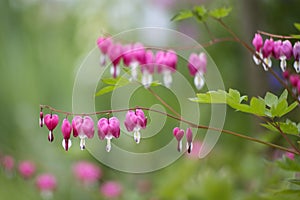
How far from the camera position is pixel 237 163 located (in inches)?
73.7

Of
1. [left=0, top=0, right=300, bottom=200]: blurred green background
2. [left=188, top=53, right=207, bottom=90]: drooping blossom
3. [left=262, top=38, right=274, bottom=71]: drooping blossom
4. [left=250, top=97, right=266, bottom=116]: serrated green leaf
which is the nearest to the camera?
[left=250, top=97, right=266, bottom=116]: serrated green leaf

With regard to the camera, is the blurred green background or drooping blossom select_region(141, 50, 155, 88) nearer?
drooping blossom select_region(141, 50, 155, 88)

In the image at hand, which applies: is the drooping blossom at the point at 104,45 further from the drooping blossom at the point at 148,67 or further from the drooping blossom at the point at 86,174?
the drooping blossom at the point at 86,174

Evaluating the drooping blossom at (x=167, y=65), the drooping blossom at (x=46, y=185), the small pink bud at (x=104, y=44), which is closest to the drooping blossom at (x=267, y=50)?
the drooping blossom at (x=167, y=65)

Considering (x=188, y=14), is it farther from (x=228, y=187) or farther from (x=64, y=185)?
(x=64, y=185)

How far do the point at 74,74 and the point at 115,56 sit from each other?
1322 mm

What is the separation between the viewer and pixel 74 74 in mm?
2455

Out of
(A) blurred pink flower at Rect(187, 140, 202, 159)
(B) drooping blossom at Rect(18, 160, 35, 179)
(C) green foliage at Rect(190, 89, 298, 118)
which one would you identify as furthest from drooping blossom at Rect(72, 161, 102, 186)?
(C) green foliage at Rect(190, 89, 298, 118)

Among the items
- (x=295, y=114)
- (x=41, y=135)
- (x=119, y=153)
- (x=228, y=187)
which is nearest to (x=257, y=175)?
(x=228, y=187)

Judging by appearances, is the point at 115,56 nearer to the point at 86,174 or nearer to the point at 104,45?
the point at 104,45

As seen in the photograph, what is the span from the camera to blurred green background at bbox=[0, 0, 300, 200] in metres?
1.68

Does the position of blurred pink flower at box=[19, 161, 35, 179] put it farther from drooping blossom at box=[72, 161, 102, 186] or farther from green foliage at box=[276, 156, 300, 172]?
green foliage at box=[276, 156, 300, 172]

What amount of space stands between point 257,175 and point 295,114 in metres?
0.53

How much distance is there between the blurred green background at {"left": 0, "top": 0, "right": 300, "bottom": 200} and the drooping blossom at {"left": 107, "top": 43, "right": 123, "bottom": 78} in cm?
43
